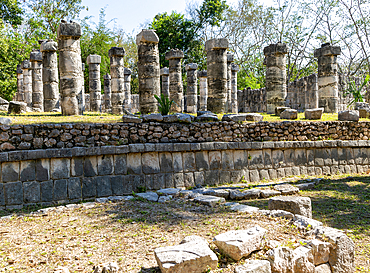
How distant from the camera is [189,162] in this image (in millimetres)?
8789

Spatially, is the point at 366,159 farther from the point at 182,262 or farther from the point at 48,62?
the point at 48,62

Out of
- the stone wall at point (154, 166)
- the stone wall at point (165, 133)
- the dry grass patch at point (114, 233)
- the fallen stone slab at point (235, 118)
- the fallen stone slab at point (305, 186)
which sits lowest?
the fallen stone slab at point (305, 186)

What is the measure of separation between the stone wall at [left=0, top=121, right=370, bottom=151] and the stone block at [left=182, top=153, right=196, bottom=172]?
0.45m

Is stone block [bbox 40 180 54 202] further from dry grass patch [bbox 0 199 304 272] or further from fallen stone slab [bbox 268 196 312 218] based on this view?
fallen stone slab [bbox 268 196 312 218]

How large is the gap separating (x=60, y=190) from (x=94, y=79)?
43.8 feet

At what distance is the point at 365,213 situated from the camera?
244 inches

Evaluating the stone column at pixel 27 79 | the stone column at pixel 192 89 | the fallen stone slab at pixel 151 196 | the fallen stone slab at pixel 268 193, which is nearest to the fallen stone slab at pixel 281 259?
the fallen stone slab at pixel 151 196

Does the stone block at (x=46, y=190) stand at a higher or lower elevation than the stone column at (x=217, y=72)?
lower

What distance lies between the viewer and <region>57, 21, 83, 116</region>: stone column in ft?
38.5

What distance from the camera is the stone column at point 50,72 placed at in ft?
50.2

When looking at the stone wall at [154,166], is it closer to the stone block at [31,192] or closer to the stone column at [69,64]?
the stone block at [31,192]

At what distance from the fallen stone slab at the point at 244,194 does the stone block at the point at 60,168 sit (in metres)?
3.86

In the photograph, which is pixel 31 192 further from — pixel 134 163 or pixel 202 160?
pixel 202 160

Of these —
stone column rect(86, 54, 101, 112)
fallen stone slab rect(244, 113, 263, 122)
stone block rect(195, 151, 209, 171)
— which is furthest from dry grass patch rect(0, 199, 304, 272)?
stone column rect(86, 54, 101, 112)
